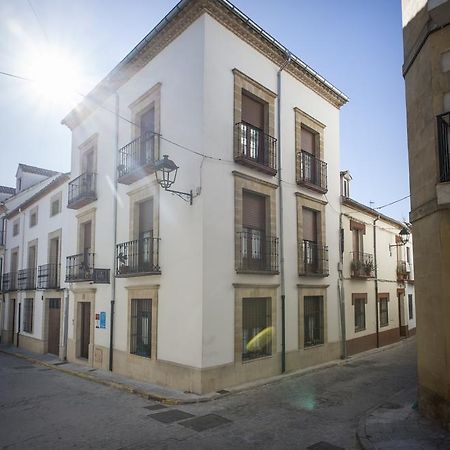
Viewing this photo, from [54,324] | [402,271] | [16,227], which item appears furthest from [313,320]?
[16,227]

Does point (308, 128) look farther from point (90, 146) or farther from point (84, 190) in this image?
point (84, 190)

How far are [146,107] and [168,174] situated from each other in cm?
326

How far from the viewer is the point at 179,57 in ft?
36.3

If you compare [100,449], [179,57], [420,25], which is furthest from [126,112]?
[100,449]

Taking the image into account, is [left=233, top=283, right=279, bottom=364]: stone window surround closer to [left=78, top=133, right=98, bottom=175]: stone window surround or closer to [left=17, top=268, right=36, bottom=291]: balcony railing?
[left=78, top=133, right=98, bottom=175]: stone window surround

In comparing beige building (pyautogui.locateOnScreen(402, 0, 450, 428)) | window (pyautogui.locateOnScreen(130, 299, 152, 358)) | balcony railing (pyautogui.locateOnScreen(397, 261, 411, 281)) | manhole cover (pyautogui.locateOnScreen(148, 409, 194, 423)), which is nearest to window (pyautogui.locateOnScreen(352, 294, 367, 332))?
balcony railing (pyautogui.locateOnScreen(397, 261, 411, 281))

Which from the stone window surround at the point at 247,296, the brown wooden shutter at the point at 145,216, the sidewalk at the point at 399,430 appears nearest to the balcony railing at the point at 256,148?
the brown wooden shutter at the point at 145,216

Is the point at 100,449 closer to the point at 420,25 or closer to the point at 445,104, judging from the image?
the point at 445,104

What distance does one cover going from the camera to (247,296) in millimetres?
10820

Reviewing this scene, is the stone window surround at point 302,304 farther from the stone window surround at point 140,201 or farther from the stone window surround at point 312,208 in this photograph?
the stone window surround at point 140,201

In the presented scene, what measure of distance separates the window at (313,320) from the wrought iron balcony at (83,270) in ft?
21.2

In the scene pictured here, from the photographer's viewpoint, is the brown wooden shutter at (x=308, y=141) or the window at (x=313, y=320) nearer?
the window at (x=313, y=320)

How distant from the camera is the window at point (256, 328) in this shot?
35.9 feet

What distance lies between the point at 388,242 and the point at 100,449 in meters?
17.5
